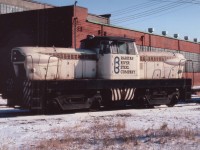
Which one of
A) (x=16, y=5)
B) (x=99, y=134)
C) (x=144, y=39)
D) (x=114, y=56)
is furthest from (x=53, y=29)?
(x=99, y=134)

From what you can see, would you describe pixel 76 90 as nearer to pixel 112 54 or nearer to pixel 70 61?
pixel 70 61

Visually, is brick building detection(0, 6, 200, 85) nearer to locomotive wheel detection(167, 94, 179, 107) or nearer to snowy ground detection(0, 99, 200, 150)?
locomotive wheel detection(167, 94, 179, 107)

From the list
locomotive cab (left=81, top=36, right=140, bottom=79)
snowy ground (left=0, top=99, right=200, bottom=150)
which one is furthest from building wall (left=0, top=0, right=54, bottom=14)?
snowy ground (left=0, top=99, right=200, bottom=150)

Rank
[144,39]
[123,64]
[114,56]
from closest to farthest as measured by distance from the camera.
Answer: [114,56] < [123,64] < [144,39]

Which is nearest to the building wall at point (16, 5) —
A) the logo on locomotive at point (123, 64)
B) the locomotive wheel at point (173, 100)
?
the locomotive wheel at point (173, 100)

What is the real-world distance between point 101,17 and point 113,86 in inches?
1367

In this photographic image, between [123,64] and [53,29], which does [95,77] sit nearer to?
[123,64]

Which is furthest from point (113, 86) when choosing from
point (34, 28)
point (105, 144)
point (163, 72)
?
point (34, 28)

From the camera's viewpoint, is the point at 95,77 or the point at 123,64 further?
the point at 123,64

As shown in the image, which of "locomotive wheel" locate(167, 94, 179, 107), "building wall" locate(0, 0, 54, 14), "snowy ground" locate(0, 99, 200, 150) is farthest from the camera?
"building wall" locate(0, 0, 54, 14)

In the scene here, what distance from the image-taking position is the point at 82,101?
1542 cm

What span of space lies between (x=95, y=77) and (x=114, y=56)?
4.13ft

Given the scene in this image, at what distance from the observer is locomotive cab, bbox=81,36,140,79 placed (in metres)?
16.1

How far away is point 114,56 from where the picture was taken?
16.1m
